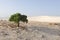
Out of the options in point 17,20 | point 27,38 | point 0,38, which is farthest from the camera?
point 17,20

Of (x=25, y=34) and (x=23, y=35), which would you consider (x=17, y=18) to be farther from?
(x=23, y=35)

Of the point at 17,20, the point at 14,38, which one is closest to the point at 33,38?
the point at 14,38

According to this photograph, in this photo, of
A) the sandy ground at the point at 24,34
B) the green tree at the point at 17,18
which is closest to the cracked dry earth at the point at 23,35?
the sandy ground at the point at 24,34

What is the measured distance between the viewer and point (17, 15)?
3111 cm

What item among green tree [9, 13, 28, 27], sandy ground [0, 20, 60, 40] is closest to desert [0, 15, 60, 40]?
sandy ground [0, 20, 60, 40]

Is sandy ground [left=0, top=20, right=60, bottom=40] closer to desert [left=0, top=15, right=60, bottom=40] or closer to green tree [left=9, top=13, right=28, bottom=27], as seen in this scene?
desert [left=0, top=15, right=60, bottom=40]

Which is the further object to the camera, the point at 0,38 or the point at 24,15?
the point at 24,15

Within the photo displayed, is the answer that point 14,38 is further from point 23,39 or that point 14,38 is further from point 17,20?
point 17,20

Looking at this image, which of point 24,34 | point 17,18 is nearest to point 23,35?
point 24,34

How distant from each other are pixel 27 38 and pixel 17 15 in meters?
9.31

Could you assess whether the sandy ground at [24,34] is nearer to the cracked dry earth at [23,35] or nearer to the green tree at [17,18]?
the cracked dry earth at [23,35]

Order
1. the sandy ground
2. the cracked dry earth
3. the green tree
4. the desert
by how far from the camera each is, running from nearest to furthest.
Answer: the cracked dry earth < the sandy ground < the desert < the green tree

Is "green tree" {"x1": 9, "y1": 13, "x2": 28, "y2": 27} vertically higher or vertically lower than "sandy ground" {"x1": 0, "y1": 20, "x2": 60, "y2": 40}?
higher

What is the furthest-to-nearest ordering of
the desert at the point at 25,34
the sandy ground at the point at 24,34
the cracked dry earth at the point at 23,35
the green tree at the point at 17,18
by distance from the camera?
the green tree at the point at 17,18
the desert at the point at 25,34
the sandy ground at the point at 24,34
the cracked dry earth at the point at 23,35
